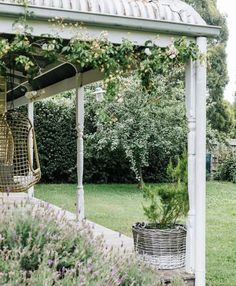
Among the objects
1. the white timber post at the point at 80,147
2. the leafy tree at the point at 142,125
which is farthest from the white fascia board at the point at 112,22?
the leafy tree at the point at 142,125

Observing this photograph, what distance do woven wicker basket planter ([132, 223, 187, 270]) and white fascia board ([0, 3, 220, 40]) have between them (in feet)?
5.67

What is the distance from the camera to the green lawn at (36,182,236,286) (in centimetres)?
557

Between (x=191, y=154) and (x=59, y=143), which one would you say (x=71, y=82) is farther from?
(x=59, y=143)

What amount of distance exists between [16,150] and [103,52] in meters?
2.37

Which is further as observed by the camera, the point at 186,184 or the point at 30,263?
the point at 186,184

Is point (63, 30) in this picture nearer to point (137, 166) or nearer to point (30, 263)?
point (30, 263)

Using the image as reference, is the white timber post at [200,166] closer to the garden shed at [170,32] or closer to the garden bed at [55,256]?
the garden shed at [170,32]

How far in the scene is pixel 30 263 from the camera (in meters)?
3.03

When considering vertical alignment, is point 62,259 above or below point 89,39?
below

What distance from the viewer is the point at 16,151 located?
5.68m

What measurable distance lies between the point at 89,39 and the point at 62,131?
9.79 metres

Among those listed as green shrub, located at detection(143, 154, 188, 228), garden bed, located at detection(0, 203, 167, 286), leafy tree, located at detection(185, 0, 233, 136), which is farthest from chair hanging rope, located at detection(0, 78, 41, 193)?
leafy tree, located at detection(185, 0, 233, 136)

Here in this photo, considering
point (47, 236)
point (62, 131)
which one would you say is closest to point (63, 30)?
point (47, 236)

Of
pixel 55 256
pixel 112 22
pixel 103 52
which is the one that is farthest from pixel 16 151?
pixel 55 256
